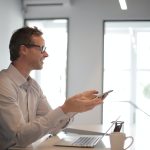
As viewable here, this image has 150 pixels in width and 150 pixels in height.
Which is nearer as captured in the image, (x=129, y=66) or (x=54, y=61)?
(x=54, y=61)

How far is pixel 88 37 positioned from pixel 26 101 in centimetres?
402

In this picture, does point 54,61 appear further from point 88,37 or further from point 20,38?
point 20,38

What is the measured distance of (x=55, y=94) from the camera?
6.52 metres

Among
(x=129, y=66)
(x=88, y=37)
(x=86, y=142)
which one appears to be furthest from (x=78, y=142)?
(x=129, y=66)

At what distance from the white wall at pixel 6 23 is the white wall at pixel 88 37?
0.89m

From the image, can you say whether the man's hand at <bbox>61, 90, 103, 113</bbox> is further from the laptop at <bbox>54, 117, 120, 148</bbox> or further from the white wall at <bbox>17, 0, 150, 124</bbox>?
the white wall at <bbox>17, 0, 150, 124</bbox>

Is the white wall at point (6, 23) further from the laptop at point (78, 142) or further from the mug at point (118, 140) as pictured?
the mug at point (118, 140)

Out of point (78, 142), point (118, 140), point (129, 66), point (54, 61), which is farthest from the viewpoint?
point (129, 66)

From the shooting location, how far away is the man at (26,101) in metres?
1.61

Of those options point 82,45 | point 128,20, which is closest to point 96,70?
point 82,45

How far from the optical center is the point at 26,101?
1980 millimetres

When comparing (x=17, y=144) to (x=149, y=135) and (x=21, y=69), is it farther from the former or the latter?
(x=149, y=135)

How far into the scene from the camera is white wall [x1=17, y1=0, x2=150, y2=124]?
5.80 meters

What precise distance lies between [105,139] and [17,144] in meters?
0.60
